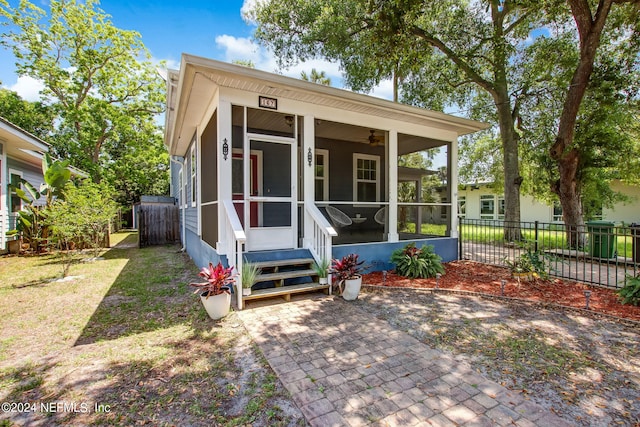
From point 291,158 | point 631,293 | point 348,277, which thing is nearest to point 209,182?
point 291,158

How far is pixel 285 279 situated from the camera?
16.5ft

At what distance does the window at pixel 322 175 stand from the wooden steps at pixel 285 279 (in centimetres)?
369

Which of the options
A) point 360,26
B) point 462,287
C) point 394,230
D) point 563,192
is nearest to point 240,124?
point 394,230

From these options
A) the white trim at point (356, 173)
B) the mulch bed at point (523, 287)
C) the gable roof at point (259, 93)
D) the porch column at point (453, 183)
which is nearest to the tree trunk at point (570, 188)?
the gable roof at point (259, 93)

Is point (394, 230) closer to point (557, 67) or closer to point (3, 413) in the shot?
point (3, 413)

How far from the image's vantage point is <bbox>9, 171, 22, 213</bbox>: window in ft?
30.9

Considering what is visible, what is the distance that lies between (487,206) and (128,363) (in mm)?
25194

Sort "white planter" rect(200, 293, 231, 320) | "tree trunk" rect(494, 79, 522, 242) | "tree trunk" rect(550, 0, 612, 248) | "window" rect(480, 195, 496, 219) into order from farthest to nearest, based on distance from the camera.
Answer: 1. "window" rect(480, 195, 496, 219)
2. "tree trunk" rect(494, 79, 522, 242)
3. "tree trunk" rect(550, 0, 612, 248)
4. "white planter" rect(200, 293, 231, 320)

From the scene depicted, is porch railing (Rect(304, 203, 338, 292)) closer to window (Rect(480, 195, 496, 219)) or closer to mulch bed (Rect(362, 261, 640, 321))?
mulch bed (Rect(362, 261, 640, 321))

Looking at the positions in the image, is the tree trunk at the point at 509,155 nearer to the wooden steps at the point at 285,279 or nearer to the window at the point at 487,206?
the wooden steps at the point at 285,279

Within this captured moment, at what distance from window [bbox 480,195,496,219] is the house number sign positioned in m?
22.3

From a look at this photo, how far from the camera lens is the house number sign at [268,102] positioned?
5.09 metres

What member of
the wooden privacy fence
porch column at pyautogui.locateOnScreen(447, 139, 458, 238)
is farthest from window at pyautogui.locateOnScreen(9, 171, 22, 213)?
porch column at pyautogui.locateOnScreen(447, 139, 458, 238)

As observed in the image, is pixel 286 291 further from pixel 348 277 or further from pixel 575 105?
pixel 575 105
